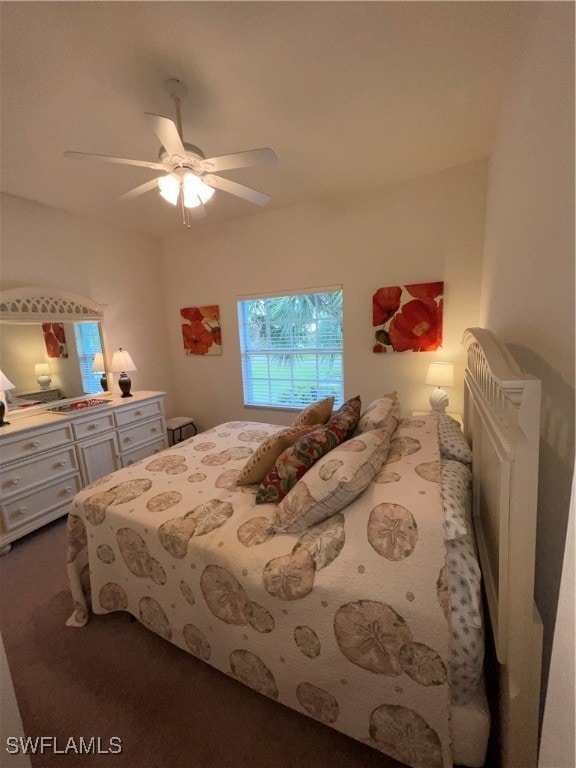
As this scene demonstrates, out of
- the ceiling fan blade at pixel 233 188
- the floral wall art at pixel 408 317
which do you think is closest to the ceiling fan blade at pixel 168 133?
the ceiling fan blade at pixel 233 188

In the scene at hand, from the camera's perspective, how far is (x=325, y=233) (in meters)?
3.01

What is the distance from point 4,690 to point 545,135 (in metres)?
1.95

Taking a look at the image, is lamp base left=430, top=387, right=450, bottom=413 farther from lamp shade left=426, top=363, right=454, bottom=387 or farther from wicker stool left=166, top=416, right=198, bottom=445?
wicker stool left=166, top=416, right=198, bottom=445

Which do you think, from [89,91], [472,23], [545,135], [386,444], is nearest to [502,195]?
[472,23]

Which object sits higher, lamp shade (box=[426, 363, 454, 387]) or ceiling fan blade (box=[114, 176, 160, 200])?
ceiling fan blade (box=[114, 176, 160, 200])

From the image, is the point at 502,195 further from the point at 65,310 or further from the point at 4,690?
the point at 65,310

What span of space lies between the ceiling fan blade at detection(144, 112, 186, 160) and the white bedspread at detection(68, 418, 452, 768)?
1.65 m

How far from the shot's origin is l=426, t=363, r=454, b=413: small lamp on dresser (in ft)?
8.29

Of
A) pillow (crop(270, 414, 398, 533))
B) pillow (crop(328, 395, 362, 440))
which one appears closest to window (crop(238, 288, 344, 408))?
pillow (crop(328, 395, 362, 440))

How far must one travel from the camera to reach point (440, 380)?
254 centimetres

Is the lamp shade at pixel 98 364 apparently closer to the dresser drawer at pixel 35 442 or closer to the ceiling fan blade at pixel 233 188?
the dresser drawer at pixel 35 442

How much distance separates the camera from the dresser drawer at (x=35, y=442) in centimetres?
218

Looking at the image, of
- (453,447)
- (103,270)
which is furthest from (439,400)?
(103,270)

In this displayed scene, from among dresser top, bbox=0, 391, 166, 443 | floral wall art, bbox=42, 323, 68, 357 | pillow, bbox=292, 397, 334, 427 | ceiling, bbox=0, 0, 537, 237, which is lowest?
dresser top, bbox=0, 391, 166, 443
